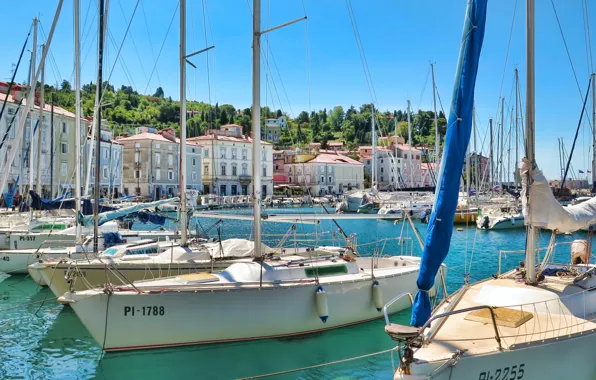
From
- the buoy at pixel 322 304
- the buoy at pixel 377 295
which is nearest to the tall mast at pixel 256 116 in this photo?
the buoy at pixel 322 304

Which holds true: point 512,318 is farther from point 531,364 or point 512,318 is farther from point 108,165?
point 108,165

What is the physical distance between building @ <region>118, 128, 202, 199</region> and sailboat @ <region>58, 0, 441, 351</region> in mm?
68974

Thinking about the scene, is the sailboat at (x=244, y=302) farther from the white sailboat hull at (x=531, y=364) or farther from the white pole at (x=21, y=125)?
the white sailboat hull at (x=531, y=364)

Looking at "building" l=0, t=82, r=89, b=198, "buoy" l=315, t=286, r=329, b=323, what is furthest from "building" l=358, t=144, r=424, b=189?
"buoy" l=315, t=286, r=329, b=323

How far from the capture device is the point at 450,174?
7734mm

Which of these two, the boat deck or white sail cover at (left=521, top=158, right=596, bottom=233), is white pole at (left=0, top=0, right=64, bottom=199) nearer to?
the boat deck

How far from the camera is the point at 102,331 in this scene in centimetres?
1181

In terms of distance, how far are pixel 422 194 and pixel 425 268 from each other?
69.2 metres

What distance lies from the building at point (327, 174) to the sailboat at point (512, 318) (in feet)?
307

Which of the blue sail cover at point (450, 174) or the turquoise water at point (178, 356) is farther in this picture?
the turquoise water at point (178, 356)

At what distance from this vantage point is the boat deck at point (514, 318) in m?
7.59

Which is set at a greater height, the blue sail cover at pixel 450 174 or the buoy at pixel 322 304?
the blue sail cover at pixel 450 174

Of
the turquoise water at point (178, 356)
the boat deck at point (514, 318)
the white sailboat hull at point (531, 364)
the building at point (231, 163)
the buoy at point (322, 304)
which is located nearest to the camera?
the white sailboat hull at point (531, 364)

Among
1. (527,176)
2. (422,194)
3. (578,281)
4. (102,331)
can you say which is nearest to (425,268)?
(527,176)
